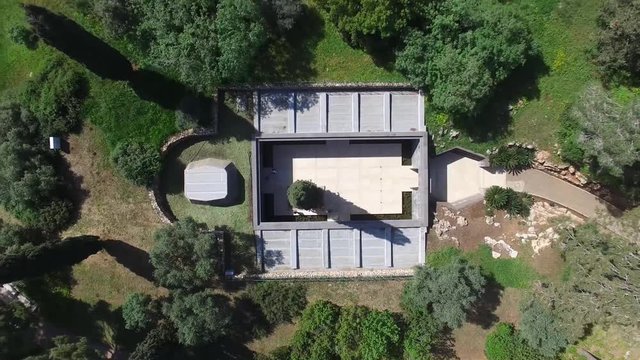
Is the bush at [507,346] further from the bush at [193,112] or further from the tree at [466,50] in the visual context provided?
the bush at [193,112]

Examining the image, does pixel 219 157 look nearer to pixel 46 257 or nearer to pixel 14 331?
pixel 46 257

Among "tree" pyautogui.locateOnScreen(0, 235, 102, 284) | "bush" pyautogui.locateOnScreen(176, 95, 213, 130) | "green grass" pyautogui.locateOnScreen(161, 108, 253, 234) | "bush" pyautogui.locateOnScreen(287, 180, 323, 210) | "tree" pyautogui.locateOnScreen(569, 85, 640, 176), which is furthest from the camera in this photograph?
"green grass" pyautogui.locateOnScreen(161, 108, 253, 234)

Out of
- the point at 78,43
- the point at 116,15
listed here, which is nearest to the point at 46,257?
the point at 78,43

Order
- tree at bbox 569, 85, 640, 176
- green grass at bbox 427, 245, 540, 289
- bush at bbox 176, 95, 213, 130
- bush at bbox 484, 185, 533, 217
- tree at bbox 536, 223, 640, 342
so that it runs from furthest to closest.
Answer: green grass at bbox 427, 245, 540, 289 → bush at bbox 484, 185, 533, 217 → bush at bbox 176, 95, 213, 130 → tree at bbox 536, 223, 640, 342 → tree at bbox 569, 85, 640, 176

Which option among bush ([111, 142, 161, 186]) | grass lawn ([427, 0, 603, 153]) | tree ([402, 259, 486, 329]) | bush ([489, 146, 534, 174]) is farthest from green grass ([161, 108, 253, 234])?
bush ([489, 146, 534, 174])

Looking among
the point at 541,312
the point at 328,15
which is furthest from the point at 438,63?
the point at 541,312

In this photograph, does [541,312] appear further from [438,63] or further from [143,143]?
[143,143]

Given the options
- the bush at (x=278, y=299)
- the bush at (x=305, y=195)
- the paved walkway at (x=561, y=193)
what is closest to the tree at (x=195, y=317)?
the bush at (x=278, y=299)

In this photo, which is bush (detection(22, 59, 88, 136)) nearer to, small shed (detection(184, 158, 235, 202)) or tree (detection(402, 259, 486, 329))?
small shed (detection(184, 158, 235, 202))
